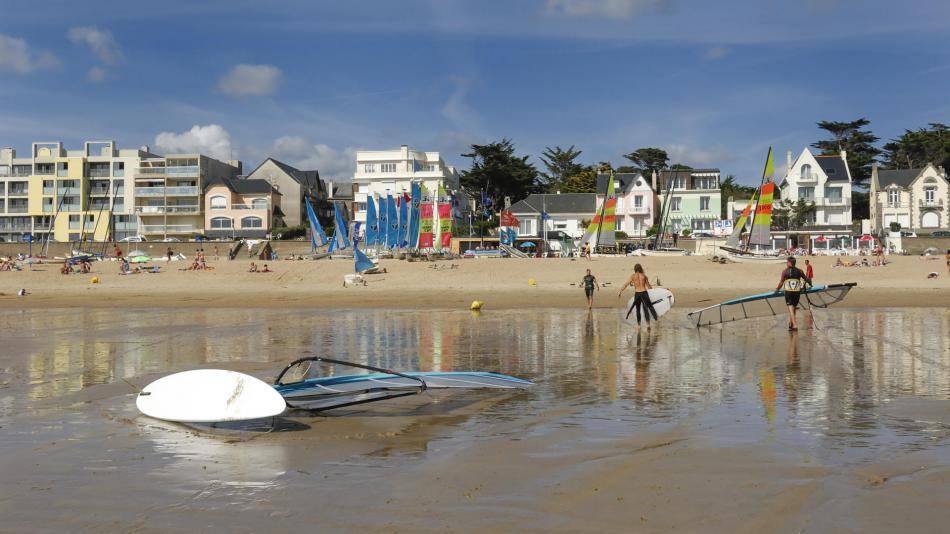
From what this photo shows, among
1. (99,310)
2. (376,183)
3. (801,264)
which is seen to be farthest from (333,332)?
(376,183)

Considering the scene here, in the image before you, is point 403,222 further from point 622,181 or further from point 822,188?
point 822,188

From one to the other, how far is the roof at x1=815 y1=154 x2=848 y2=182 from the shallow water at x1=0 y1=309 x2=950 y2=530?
64720 mm

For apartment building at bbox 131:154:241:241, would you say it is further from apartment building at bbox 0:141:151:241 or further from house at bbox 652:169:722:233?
house at bbox 652:169:722:233

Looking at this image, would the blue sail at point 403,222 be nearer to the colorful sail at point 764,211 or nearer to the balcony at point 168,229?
the colorful sail at point 764,211

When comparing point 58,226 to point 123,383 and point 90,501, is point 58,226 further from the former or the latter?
point 90,501

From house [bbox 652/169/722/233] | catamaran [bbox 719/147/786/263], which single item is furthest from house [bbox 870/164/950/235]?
catamaran [bbox 719/147/786/263]

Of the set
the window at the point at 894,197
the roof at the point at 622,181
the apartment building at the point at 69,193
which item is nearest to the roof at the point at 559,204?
the roof at the point at 622,181

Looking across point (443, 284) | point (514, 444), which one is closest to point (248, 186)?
point (443, 284)

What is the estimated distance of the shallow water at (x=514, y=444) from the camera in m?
5.04

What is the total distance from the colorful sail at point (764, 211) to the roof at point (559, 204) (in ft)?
97.0

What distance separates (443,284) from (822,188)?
170ft

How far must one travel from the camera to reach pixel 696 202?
7331cm

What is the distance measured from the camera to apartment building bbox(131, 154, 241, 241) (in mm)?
75375

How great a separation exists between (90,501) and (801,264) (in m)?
37.7
